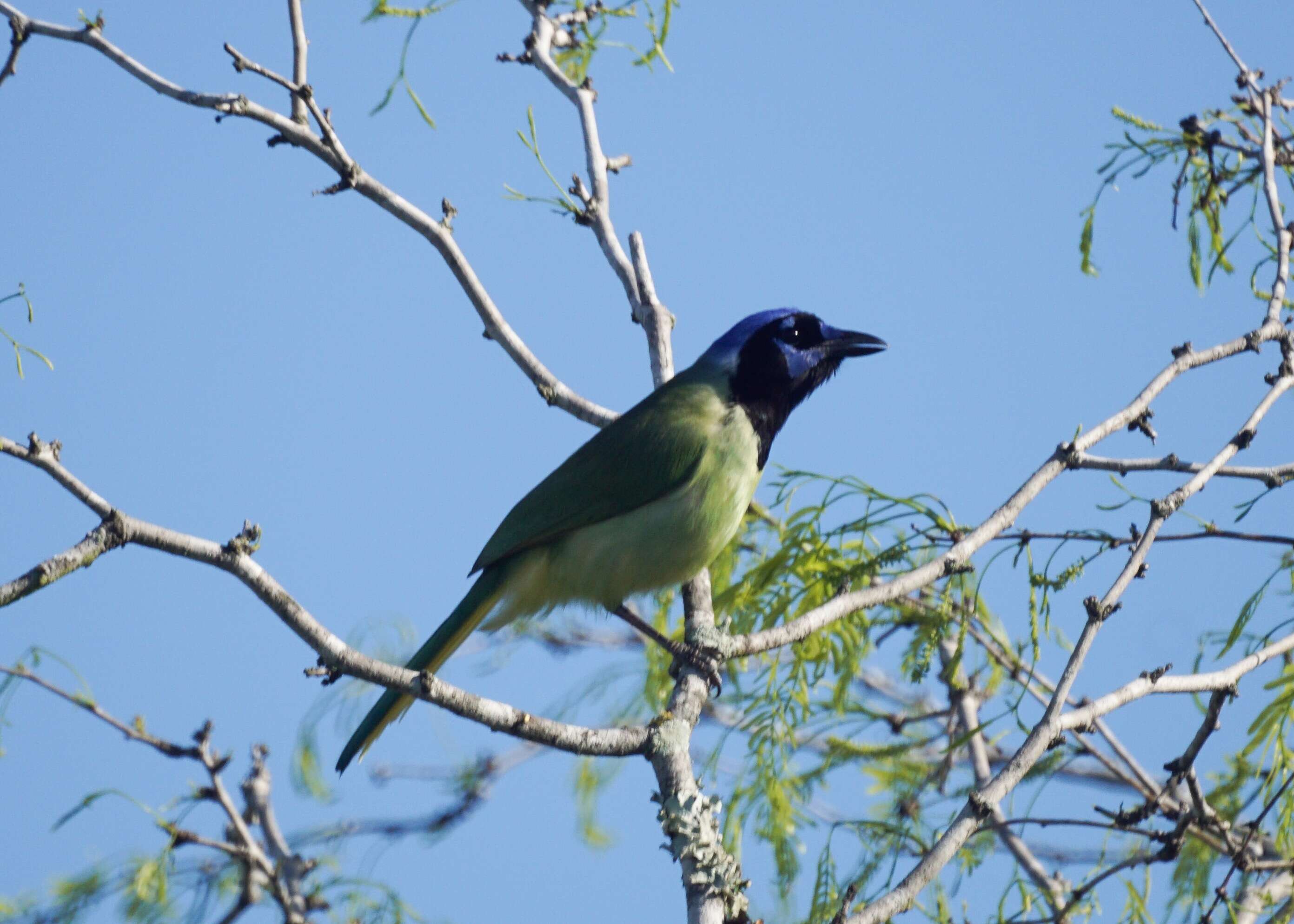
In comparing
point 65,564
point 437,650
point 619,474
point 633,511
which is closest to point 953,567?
point 633,511

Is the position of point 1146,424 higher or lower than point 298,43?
lower

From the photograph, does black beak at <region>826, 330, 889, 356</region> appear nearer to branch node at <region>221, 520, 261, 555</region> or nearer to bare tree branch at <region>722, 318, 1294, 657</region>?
bare tree branch at <region>722, 318, 1294, 657</region>

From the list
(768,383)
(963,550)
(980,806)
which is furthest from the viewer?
(768,383)

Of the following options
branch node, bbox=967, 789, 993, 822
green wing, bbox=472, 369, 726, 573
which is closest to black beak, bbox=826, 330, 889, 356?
green wing, bbox=472, 369, 726, 573

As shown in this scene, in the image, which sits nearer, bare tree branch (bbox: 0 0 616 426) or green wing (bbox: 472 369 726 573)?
bare tree branch (bbox: 0 0 616 426)

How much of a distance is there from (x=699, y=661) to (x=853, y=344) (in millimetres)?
1796

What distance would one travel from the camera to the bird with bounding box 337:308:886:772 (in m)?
4.77

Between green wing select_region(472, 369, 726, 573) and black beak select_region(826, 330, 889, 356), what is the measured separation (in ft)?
2.35

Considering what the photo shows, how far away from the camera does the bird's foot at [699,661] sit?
4512 mm

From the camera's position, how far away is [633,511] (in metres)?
4.88

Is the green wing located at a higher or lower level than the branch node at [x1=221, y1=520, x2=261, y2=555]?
higher

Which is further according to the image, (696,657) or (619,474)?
(619,474)

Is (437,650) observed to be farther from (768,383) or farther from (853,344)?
(853,344)

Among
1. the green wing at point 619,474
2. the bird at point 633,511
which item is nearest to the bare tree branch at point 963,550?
the bird at point 633,511
